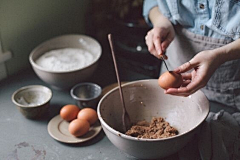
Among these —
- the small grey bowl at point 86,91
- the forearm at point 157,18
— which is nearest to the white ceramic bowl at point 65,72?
the small grey bowl at point 86,91

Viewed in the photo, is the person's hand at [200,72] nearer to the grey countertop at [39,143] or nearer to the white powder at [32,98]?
the grey countertop at [39,143]

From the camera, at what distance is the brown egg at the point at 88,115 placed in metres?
1.17

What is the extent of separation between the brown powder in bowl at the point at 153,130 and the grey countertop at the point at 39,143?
0.25 feet

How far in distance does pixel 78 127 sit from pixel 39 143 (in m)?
0.14

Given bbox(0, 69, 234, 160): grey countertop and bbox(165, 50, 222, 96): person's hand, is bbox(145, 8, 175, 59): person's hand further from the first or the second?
bbox(0, 69, 234, 160): grey countertop

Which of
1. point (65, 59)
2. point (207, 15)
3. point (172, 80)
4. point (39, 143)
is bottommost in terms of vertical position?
point (39, 143)

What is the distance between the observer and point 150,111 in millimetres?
1205

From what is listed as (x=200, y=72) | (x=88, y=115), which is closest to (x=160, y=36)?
(x=200, y=72)

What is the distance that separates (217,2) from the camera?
1054mm

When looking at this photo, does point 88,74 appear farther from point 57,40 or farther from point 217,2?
point 217,2

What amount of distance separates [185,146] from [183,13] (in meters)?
0.45

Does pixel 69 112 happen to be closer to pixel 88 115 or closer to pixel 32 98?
pixel 88 115

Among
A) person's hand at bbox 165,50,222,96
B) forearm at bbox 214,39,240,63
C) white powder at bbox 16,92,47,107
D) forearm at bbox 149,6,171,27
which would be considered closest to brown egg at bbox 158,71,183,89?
person's hand at bbox 165,50,222,96

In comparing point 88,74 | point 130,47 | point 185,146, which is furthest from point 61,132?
point 130,47
